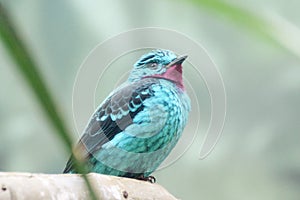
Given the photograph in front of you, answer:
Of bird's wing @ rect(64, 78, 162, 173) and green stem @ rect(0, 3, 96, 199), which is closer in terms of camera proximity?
green stem @ rect(0, 3, 96, 199)

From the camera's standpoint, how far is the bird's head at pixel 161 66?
1935mm

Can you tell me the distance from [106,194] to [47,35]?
1852 millimetres

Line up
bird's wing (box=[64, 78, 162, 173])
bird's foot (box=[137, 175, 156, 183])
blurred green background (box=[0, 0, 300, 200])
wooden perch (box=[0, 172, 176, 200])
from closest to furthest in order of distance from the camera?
wooden perch (box=[0, 172, 176, 200]) < bird's foot (box=[137, 175, 156, 183]) < bird's wing (box=[64, 78, 162, 173]) < blurred green background (box=[0, 0, 300, 200])

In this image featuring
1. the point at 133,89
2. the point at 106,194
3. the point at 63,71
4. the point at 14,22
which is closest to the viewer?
the point at 14,22

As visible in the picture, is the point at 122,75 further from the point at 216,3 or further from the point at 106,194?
the point at 216,3

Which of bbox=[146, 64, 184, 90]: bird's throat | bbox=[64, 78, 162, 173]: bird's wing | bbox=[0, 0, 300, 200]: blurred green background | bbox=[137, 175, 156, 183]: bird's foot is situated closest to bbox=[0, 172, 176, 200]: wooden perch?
bbox=[137, 175, 156, 183]: bird's foot

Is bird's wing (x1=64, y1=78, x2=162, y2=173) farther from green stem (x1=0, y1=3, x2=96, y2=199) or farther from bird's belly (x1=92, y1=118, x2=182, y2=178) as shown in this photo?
green stem (x1=0, y1=3, x2=96, y2=199)

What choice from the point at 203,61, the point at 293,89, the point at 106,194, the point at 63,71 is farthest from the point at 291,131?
the point at 106,194

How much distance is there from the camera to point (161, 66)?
1952mm

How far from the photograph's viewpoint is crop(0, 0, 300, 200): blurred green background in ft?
9.61

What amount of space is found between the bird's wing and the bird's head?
27 mm

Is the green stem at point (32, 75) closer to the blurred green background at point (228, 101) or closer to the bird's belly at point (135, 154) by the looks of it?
the bird's belly at point (135, 154)

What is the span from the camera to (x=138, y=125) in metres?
1.90

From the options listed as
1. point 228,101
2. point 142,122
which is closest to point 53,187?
point 142,122
